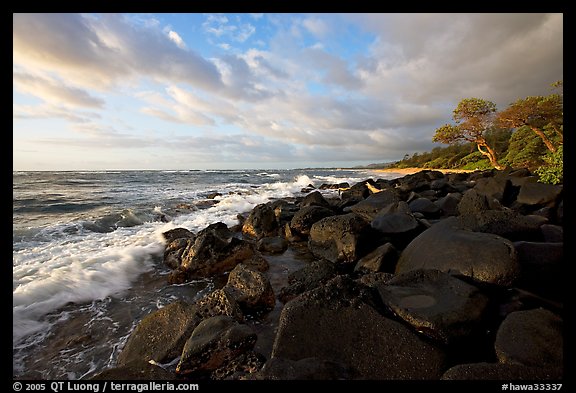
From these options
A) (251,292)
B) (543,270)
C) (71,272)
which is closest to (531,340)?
(543,270)

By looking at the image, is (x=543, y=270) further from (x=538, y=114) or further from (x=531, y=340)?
(x=538, y=114)

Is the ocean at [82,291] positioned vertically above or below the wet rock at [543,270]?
below

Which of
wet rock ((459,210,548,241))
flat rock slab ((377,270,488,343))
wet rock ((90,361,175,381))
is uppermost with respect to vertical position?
wet rock ((459,210,548,241))

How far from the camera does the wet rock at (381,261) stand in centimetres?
494

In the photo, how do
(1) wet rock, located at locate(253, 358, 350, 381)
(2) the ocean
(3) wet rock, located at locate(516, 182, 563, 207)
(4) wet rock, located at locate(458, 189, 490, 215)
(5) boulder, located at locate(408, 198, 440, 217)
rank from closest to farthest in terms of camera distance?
(1) wet rock, located at locate(253, 358, 350, 381) → (2) the ocean → (4) wet rock, located at locate(458, 189, 490, 215) → (3) wet rock, located at locate(516, 182, 563, 207) → (5) boulder, located at locate(408, 198, 440, 217)

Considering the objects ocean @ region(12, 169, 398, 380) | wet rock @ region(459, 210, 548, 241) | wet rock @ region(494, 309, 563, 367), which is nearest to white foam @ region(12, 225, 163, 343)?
ocean @ region(12, 169, 398, 380)

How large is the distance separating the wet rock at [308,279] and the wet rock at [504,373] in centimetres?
274

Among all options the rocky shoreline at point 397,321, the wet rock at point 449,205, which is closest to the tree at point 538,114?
the wet rock at point 449,205

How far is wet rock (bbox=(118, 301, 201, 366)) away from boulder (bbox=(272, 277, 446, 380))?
1592 millimetres

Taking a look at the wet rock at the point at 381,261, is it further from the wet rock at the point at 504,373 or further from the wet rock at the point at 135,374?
the wet rock at the point at 135,374

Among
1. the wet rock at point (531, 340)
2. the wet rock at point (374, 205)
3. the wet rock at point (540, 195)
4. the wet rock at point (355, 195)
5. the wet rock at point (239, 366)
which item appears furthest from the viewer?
the wet rock at point (355, 195)

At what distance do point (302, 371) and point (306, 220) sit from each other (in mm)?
7044

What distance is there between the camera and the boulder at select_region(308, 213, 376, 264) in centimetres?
590

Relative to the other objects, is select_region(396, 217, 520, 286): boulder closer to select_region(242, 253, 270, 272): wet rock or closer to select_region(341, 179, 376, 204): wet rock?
select_region(242, 253, 270, 272): wet rock
